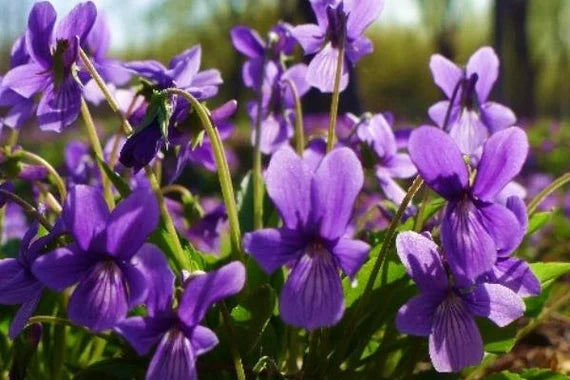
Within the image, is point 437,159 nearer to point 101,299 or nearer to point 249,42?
point 101,299

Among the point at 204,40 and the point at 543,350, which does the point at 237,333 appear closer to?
the point at 543,350

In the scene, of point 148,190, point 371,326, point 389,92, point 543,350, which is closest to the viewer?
point 148,190

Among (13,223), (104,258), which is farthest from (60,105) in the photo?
(13,223)

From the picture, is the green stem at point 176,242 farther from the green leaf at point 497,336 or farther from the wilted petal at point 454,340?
the green leaf at point 497,336

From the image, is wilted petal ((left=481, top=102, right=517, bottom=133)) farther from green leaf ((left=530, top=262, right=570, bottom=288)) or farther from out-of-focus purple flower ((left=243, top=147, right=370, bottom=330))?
out-of-focus purple flower ((left=243, top=147, right=370, bottom=330))

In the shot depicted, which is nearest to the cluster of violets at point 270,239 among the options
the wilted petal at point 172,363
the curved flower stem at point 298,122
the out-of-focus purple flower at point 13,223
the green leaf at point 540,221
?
the wilted petal at point 172,363

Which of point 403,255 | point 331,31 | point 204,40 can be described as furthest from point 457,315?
point 204,40
